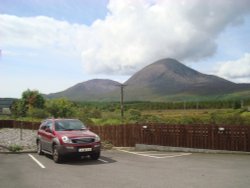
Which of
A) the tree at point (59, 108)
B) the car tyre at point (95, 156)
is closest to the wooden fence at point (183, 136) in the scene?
the car tyre at point (95, 156)

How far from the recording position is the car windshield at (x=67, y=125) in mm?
16188

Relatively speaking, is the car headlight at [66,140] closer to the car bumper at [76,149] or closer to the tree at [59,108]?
the car bumper at [76,149]

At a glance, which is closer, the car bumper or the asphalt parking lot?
the asphalt parking lot

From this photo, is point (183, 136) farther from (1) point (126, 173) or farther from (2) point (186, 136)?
(1) point (126, 173)

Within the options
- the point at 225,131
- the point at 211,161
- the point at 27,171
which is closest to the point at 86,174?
the point at 27,171

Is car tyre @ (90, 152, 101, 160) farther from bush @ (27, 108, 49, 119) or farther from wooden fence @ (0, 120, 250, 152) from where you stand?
bush @ (27, 108, 49, 119)

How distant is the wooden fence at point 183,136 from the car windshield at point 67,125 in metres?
5.53

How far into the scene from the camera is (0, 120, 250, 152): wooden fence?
17.5 meters

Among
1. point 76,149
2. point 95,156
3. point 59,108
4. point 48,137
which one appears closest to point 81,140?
point 76,149

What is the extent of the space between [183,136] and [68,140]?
7034 mm

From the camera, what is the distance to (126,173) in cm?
1170

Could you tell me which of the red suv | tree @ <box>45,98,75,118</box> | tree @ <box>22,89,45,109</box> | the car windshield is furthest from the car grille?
tree @ <box>22,89,45,109</box>

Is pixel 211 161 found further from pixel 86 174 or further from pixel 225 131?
pixel 86 174

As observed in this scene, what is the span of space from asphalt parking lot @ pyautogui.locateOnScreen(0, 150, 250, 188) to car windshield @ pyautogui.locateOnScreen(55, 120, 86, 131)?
139 centimetres
